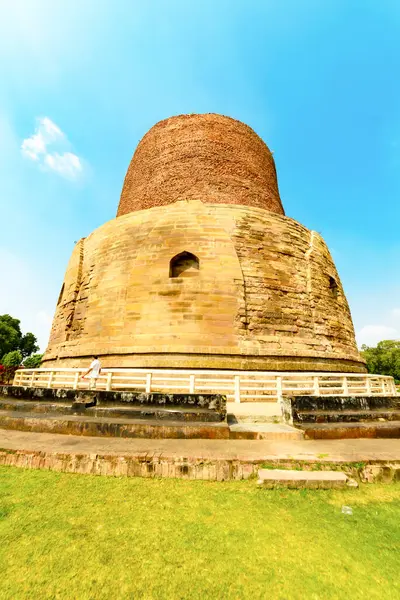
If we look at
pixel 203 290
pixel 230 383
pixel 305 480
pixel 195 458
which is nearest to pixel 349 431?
pixel 305 480

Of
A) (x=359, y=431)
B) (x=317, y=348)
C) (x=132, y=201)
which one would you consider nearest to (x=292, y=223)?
(x=317, y=348)

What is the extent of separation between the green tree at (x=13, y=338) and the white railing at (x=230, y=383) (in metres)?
31.2

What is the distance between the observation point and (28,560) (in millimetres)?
1681

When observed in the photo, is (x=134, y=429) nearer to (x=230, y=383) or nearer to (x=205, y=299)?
(x=230, y=383)

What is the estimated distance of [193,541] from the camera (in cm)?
187

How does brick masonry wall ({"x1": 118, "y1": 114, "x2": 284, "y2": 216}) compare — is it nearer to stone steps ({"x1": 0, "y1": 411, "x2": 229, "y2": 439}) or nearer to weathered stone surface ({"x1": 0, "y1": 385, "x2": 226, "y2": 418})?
weathered stone surface ({"x1": 0, "y1": 385, "x2": 226, "y2": 418})

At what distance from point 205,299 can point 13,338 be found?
36.4 meters

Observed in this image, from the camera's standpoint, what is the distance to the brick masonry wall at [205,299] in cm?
865

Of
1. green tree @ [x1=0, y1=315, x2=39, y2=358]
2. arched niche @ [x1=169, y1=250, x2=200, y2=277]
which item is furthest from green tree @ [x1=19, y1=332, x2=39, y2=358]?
arched niche @ [x1=169, y1=250, x2=200, y2=277]

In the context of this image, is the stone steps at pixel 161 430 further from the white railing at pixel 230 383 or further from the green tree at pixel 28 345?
the green tree at pixel 28 345

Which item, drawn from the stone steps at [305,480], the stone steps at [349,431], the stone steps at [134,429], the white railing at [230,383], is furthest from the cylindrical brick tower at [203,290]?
the stone steps at [305,480]

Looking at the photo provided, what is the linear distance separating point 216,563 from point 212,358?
264 inches

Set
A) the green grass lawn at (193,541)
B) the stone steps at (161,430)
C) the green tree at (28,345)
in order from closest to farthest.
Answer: the green grass lawn at (193,541)
the stone steps at (161,430)
the green tree at (28,345)

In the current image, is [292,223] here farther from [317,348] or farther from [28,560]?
[28,560]
